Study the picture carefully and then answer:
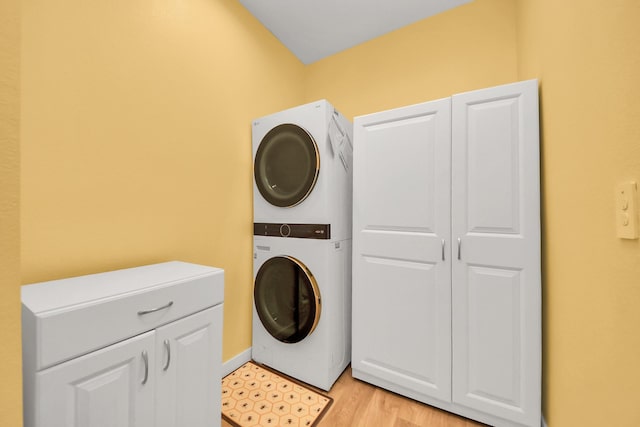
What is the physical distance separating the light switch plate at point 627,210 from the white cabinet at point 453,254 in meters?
0.62

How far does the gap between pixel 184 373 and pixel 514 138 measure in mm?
1912

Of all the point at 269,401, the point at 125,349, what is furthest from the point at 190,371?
the point at 269,401

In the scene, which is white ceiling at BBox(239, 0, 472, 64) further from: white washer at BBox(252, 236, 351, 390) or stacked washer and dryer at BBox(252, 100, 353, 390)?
white washer at BBox(252, 236, 351, 390)

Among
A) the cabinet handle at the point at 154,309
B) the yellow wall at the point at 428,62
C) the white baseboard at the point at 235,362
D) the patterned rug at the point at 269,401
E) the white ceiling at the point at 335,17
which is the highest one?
the white ceiling at the point at 335,17

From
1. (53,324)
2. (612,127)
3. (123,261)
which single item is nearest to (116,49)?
(123,261)

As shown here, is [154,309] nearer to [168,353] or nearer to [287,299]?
[168,353]

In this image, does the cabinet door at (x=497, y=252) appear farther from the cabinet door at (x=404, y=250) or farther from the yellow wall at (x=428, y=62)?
the yellow wall at (x=428, y=62)

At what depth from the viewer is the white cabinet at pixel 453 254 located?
1.25 m

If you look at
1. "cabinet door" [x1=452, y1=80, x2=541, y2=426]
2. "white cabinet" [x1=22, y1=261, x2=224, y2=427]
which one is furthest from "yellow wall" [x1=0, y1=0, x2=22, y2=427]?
"cabinet door" [x1=452, y1=80, x2=541, y2=426]

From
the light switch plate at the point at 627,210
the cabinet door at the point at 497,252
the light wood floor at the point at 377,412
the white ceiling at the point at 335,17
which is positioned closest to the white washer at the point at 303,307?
the light wood floor at the point at 377,412

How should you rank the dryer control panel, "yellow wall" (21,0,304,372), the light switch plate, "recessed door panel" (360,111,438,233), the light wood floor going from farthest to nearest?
the dryer control panel, "recessed door panel" (360,111,438,233), the light wood floor, "yellow wall" (21,0,304,372), the light switch plate

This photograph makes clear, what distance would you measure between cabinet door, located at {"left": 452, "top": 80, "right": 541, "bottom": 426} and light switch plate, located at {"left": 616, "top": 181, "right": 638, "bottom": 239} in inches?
Result: 24.3

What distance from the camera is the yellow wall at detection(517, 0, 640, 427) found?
0.64 metres

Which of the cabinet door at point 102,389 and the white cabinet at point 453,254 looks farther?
the white cabinet at point 453,254
